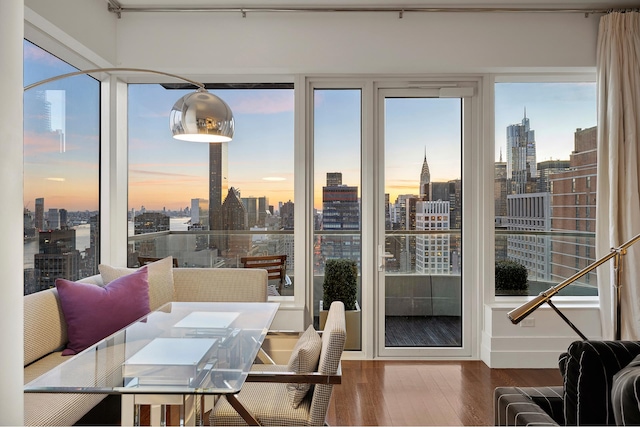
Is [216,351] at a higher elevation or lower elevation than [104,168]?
lower

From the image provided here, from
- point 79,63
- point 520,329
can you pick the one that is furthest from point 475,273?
point 79,63

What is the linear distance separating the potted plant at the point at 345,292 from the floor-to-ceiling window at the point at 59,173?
1999 mm

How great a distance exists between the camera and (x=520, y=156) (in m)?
3.94

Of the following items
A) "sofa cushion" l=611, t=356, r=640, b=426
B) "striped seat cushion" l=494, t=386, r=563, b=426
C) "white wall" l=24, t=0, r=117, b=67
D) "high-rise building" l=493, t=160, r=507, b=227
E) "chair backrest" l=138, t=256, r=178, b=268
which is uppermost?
"white wall" l=24, t=0, r=117, b=67

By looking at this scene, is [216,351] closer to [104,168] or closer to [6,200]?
[6,200]

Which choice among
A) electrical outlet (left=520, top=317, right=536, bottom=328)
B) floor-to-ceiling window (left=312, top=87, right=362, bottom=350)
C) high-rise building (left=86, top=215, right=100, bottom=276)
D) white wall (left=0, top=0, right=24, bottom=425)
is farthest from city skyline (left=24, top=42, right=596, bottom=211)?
white wall (left=0, top=0, right=24, bottom=425)

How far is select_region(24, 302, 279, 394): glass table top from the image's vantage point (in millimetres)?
1664

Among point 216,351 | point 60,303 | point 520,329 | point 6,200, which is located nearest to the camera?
point 6,200

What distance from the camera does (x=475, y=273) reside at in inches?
154

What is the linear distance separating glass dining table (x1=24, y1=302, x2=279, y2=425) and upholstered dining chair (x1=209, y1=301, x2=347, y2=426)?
0.10 metres

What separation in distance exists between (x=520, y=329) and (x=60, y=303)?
→ 345 centimetres

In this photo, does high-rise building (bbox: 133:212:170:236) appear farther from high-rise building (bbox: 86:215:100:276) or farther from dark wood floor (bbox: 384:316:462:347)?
dark wood floor (bbox: 384:316:462:347)

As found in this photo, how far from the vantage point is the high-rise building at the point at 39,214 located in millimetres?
2961

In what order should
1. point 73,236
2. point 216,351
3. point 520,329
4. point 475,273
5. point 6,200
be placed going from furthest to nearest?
point 475,273
point 520,329
point 73,236
point 216,351
point 6,200
